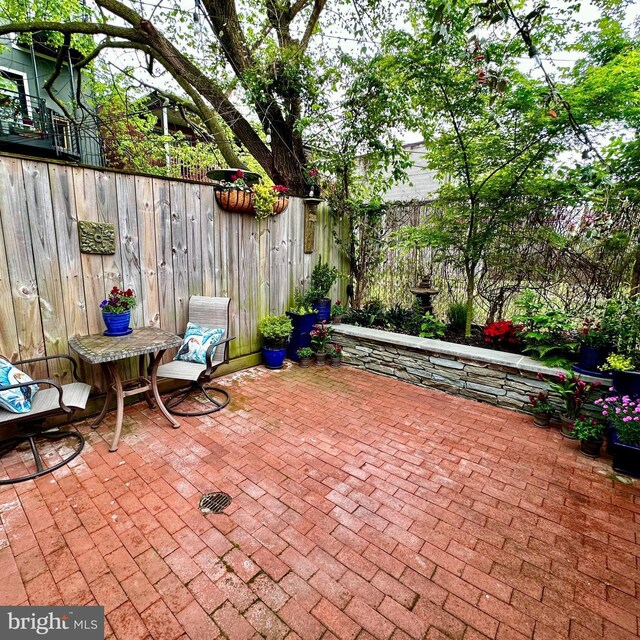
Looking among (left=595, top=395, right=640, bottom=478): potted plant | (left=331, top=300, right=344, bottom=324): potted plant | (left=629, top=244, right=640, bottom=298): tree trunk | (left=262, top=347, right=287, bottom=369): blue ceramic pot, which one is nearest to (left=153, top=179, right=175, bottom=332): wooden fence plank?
(left=262, top=347, right=287, bottom=369): blue ceramic pot

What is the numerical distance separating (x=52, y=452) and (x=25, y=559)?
1.00 meters

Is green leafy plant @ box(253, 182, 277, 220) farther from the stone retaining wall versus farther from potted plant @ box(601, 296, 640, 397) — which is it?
potted plant @ box(601, 296, 640, 397)

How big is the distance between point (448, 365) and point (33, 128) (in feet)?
26.3

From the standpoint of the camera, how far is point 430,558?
166 centimetres

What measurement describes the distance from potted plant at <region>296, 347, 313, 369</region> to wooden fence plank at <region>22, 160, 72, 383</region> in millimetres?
2439

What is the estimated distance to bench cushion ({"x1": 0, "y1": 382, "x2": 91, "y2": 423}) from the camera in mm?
2057

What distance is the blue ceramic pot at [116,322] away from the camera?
2.76m

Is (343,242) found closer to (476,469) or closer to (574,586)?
(476,469)

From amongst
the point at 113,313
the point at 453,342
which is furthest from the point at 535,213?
the point at 113,313

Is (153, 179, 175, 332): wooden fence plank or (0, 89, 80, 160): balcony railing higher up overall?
(0, 89, 80, 160): balcony railing

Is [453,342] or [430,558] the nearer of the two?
[430,558]

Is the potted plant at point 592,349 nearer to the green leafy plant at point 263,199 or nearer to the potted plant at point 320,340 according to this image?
the potted plant at point 320,340

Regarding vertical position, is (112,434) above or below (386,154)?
below

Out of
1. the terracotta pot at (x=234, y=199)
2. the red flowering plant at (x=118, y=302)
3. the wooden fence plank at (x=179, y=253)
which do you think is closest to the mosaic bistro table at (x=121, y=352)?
the red flowering plant at (x=118, y=302)
